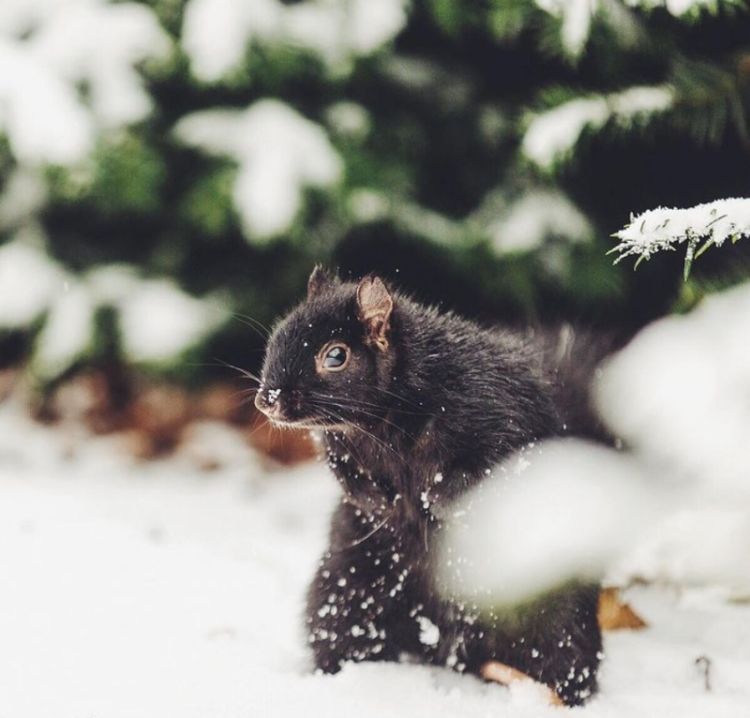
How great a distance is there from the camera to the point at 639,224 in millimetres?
1247

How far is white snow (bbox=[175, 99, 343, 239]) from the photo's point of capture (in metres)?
2.57

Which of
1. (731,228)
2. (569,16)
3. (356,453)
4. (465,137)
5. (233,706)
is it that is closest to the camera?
(731,228)

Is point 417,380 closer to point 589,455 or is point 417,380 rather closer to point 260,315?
point 589,455

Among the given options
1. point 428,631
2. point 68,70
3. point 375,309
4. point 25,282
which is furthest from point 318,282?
point 25,282

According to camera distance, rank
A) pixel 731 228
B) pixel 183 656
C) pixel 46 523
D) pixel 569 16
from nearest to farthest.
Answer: pixel 731 228, pixel 183 656, pixel 569 16, pixel 46 523

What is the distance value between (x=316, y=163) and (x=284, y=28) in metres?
0.41

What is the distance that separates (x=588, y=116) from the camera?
6.88 ft

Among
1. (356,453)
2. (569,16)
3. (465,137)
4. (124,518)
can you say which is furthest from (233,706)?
(465,137)

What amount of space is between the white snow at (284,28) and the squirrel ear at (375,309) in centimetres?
114

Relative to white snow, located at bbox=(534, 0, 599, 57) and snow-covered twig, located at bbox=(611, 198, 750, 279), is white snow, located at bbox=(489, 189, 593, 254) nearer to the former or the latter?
white snow, located at bbox=(534, 0, 599, 57)

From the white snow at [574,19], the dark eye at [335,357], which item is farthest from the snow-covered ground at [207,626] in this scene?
the white snow at [574,19]

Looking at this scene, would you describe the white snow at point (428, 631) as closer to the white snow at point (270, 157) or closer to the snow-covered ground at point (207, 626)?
the snow-covered ground at point (207, 626)

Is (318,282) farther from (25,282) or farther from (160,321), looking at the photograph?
(25,282)

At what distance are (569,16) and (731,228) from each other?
0.90m
